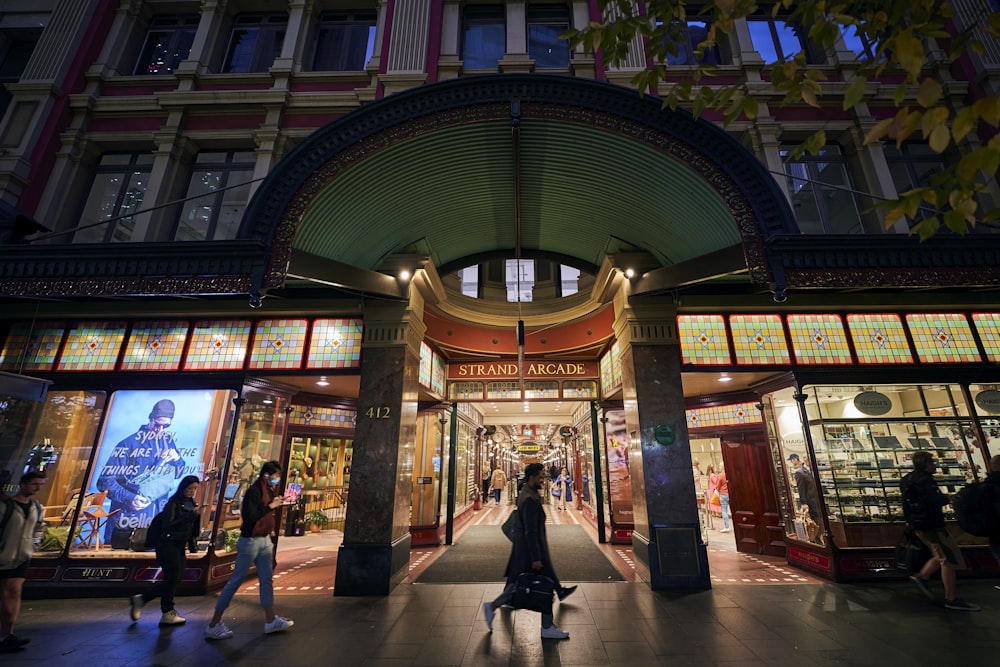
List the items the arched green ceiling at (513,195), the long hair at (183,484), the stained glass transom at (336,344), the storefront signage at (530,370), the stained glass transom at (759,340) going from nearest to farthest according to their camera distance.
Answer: the long hair at (183,484) → the arched green ceiling at (513,195) → the stained glass transom at (759,340) → the stained glass transom at (336,344) → the storefront signage at (530,370)

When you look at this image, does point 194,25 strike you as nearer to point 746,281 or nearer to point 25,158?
point 25,158

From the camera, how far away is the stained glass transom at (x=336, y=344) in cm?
833

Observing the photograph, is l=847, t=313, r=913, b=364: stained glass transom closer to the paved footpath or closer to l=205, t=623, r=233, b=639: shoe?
the paved footpath

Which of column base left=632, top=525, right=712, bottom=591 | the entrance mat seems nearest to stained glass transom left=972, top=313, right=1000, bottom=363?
column base left=632, top=525, right=712, bottom=591

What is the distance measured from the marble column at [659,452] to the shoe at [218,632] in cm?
624

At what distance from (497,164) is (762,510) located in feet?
32.6

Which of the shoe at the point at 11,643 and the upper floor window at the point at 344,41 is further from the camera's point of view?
the upper floor window at the point at 344,41

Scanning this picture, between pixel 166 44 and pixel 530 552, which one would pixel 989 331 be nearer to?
pixel 530 552

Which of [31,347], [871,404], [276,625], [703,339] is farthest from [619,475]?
[31,347]

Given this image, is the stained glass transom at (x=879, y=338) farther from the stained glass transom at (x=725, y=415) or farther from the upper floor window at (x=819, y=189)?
the stained glass transom at (x=725, y=415)

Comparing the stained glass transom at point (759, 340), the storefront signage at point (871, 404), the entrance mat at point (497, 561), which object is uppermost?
the stained glass transom at point (759, 340)

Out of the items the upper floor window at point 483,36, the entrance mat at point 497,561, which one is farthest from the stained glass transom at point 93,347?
the upper floor window at point 483,36

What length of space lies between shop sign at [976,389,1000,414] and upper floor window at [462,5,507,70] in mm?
11906

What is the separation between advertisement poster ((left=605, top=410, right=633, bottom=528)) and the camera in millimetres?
11211
